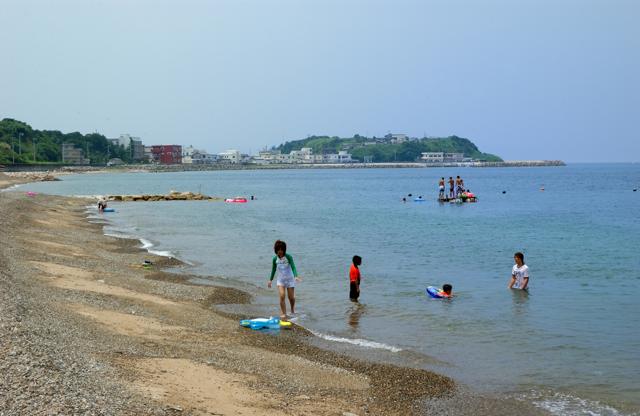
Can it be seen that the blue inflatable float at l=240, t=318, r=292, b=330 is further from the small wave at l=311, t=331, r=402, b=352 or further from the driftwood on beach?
the driftwood on beach

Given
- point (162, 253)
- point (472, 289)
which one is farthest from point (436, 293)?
point (162, 253)

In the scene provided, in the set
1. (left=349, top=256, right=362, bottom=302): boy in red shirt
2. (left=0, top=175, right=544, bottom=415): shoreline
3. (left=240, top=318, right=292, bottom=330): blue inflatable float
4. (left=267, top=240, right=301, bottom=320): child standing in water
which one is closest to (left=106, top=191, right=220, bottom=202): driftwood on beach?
(left=0, top=175, right=544, bottom=415): shoreline

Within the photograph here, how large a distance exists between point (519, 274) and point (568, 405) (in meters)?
11.0

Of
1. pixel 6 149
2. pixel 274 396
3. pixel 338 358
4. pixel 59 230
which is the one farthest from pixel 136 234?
pixel 6 149

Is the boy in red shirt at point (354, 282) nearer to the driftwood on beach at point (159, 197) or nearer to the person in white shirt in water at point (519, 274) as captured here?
the person in white shirt in water at point (519, 274)

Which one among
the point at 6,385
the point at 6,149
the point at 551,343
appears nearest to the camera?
the point at 6,385

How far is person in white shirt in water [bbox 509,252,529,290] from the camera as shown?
21.5 m

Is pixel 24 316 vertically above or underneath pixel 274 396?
above

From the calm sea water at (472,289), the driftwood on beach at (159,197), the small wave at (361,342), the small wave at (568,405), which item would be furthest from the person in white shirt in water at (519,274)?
the driftwood on beach at (159,197)

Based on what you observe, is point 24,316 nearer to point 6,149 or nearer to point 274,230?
point 274,230

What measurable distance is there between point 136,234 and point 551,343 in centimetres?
3030

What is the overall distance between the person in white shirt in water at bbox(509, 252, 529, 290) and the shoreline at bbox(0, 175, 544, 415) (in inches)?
369

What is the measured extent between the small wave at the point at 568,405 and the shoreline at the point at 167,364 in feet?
1.24

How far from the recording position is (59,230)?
35.2 m
